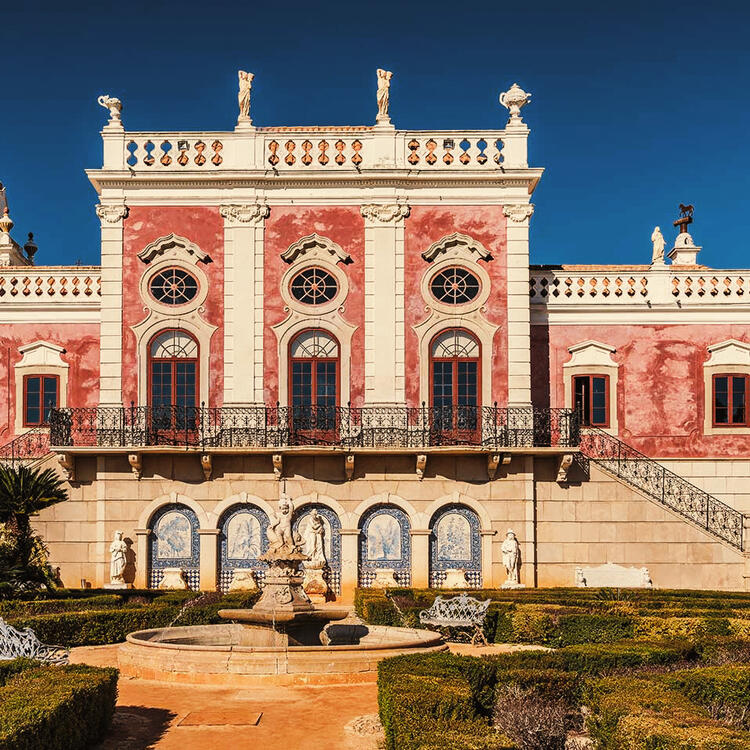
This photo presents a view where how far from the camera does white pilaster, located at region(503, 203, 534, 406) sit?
27844mm

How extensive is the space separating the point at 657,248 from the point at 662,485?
724 centimetres

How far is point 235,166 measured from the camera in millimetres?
28422

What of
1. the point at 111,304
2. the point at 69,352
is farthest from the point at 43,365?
the point at 111,304

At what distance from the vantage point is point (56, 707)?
34.1 ft

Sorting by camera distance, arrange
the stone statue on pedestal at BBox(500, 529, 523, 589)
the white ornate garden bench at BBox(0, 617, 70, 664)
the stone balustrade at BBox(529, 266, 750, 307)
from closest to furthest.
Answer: the white ornate garden bench at BBox(0, 617, 70, 664)
the stone statue on pedestal at BBox(500, 529, 523, 589)
the stone balustrade at BBox(529, 266, 750, 307)

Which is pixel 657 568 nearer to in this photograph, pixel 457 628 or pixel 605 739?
pixel 457 628

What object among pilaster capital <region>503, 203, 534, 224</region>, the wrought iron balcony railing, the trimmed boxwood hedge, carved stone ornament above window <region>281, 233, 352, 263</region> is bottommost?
the trimmed boxwood hedge

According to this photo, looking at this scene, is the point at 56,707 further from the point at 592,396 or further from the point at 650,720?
the point at 592,396

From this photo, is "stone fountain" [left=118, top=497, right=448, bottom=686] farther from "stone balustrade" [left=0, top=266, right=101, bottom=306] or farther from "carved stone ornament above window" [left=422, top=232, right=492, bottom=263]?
"stone balustrade" [left=0, top=266, right=101, bottom=306]

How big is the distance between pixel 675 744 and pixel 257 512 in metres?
18.8

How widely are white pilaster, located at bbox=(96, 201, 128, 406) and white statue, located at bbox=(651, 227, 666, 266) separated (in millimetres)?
14805

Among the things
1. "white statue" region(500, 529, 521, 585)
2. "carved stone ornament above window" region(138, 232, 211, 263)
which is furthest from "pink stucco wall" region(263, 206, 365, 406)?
"white statue" region(500, 529, 521, 585)

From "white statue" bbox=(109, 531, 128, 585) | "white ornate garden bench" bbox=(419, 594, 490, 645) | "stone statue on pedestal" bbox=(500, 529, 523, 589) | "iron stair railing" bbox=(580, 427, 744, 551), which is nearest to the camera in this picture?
"white ornate garden bench" bbox=(419, 594, 490, 645)

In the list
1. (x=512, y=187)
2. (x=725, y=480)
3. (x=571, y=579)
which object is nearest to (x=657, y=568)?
(x=571, y=579)
